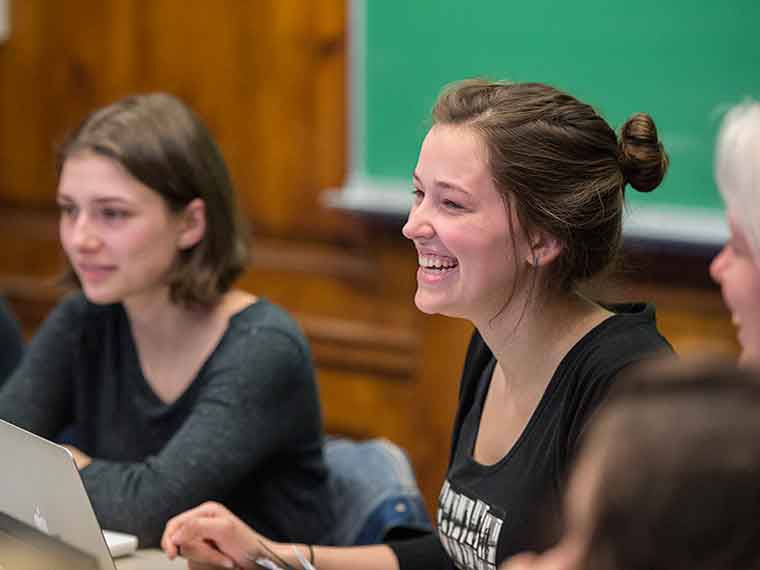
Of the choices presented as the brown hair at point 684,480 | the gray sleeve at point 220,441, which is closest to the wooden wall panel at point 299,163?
the gray sleeve at point 220,441

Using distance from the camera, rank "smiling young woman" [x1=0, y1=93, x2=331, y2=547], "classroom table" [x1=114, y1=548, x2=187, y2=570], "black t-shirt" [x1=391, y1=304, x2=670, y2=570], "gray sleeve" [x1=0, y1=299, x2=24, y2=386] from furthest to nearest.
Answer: "gray sleeve" [x1=0, y1=299, x2=24, y2=386] < "smiling young woman" [x1=0, y1=93, x2=331, y2=547] < "classroom table" [x1=114, y1=548, x2=187, y2=570] < "black t-shirt" [x1=391, y1=304, x2=670, y2=570]

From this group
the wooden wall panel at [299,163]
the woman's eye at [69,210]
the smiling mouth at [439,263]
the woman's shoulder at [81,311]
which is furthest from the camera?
the wooden wall panel at [299,163]

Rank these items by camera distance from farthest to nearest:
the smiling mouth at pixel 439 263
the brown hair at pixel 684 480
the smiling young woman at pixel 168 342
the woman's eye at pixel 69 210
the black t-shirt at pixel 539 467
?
the woman's eye at pixel 69 210
the smiling young woman at pixel 168 342
the smiling mouth at pixel 439 263
the black t-shirt at pixel 539 467
the brown hair at pixel 684 480

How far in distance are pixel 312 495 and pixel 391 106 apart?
1.32 meters

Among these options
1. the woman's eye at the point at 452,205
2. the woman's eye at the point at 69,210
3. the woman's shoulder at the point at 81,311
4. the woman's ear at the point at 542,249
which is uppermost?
the woman's eye at the point at 452,205

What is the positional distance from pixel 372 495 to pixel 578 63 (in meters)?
1.18

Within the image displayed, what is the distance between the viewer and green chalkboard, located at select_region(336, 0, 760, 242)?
2.76 meters

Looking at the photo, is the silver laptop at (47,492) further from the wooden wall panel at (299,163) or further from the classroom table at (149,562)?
the wooden wall panel at (299,163)

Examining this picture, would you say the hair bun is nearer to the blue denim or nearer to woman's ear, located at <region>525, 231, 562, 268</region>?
woman's ear, located at <region>525, 231, 562, 268</region>

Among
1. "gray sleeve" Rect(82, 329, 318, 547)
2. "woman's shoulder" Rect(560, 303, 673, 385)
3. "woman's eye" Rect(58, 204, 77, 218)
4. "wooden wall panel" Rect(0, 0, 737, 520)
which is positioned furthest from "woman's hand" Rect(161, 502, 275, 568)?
"wooden wall panel" Rect(0, 0, 737, 520)

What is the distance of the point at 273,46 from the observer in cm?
360

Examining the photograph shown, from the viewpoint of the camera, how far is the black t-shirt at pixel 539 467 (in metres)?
1.63

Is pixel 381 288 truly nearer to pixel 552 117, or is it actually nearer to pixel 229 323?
pixel 229 323

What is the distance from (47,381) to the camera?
2.42 metres
